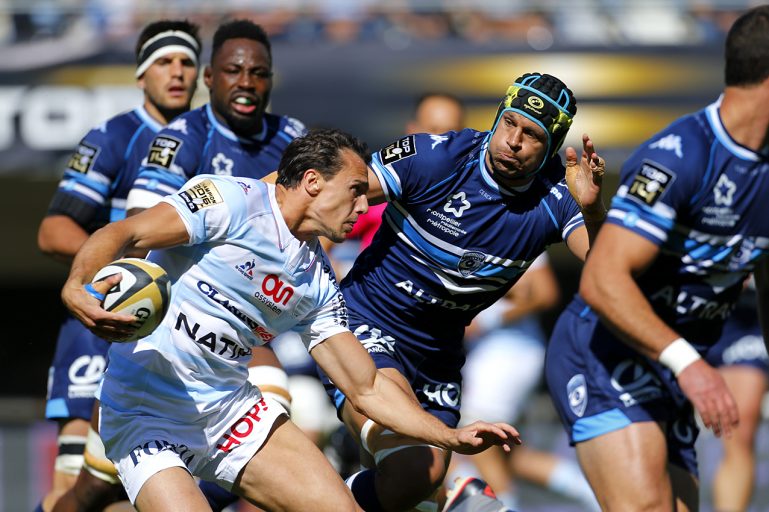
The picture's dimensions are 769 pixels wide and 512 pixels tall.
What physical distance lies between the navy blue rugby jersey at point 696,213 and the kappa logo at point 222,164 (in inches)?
85.4

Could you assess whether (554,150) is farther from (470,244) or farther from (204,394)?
(204,394)

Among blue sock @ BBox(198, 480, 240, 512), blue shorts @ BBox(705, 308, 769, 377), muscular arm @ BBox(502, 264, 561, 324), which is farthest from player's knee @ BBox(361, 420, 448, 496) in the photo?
muscular arm @ BBox(502, 264, 561, 324)

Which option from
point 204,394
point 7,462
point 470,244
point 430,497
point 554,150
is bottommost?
point 7,462

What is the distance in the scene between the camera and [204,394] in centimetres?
515

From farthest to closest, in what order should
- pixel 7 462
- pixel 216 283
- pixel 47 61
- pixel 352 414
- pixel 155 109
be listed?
pixel 47 61
pixel 7 462
pixel 155 109
pixel 352 414
pixel 216 283

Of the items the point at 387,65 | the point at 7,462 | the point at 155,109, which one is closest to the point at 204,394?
the point at 155,109

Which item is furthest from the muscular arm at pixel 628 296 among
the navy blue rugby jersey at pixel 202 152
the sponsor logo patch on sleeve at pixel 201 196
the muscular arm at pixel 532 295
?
the muscular arm at pixel 532 295

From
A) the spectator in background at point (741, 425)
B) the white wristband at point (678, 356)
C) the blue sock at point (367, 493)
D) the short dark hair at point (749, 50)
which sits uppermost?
the short dark hair at point (749, 50)

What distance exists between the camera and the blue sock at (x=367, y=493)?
5.71 metres

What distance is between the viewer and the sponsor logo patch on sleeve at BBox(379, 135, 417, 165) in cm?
566

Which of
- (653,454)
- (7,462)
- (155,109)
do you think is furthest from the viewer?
(7,462)

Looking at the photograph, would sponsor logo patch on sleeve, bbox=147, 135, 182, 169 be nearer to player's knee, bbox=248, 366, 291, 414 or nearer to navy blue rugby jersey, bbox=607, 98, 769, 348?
player's knee, bbox=248, 366, 291, 414

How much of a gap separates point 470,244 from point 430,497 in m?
1.27

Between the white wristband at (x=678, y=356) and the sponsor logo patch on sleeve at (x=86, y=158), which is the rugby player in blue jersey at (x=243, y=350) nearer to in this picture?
the white wristband at (x=678, y=356)
